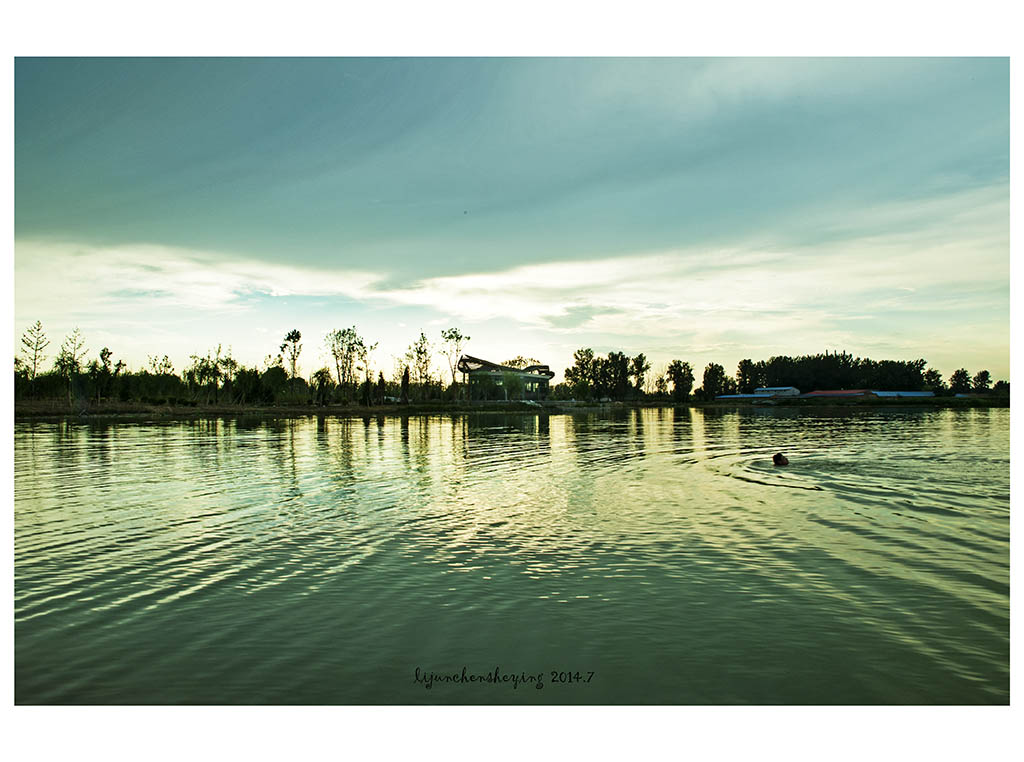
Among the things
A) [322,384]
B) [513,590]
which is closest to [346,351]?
[322,384]

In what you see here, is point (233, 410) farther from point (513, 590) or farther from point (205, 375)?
point (513, 590)

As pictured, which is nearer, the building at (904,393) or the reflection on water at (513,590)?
the reflection on water at (513,590)

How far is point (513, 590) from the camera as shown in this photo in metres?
10.5

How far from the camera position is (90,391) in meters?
92.4

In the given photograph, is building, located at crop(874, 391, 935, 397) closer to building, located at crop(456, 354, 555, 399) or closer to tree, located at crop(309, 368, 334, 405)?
building, located at crop(456, 354, 555, 399)

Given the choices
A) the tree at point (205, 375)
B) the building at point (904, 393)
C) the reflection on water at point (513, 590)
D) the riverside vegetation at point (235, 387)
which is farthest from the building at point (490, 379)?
the reflection on water at point (513, 590)

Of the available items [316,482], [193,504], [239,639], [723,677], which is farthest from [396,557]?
[316,482]

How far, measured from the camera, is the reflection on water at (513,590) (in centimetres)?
753

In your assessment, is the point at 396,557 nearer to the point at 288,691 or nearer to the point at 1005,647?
the point at 288,691

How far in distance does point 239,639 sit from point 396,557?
4.14 m

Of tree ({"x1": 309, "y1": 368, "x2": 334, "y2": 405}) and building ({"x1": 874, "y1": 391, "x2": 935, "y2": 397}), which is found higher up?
tree ({"x1": 309, "y1": 368, "x2": 334, "y2": 405})

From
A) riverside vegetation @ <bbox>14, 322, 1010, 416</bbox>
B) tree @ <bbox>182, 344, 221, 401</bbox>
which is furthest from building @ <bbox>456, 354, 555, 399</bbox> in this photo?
tree @ <bbox>182, 344, 221, 401</bbox>

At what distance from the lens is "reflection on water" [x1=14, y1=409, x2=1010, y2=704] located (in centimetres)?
753

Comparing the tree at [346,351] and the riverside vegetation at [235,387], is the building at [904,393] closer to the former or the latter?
the riverside vegetation at [235,387]
